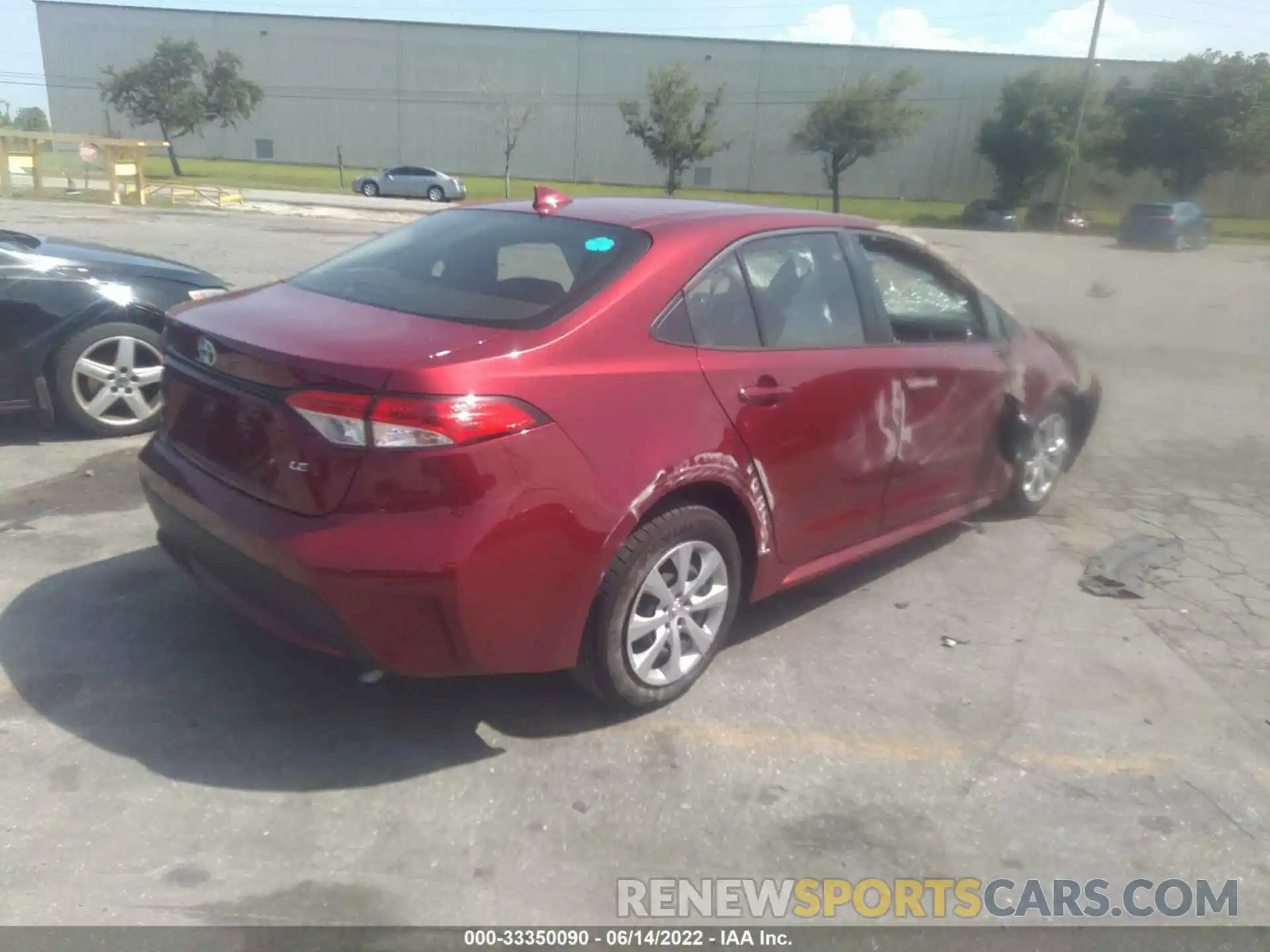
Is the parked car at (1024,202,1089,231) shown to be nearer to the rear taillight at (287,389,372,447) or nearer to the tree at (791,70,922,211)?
the tree at (791,70,922,211)

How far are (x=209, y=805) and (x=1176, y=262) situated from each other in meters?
28.4

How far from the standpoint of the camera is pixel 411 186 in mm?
45812

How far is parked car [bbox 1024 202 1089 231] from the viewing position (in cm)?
3659

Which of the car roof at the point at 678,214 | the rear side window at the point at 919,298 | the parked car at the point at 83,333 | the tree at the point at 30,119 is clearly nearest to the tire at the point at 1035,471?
the rear side window at the point at 919,298

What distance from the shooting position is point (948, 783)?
3.33m

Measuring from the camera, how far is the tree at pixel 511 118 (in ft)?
210

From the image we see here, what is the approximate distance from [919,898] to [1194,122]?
48624 millimetres

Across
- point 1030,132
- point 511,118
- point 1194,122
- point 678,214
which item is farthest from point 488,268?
point 511,118

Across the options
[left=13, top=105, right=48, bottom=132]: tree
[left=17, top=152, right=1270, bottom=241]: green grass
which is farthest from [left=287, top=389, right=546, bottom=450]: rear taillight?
[left=13, top=105, right=48, bottom=132]: tree

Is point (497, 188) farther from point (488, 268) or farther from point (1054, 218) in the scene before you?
point (488, 268)

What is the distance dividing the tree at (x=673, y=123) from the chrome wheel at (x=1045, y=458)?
52403mm

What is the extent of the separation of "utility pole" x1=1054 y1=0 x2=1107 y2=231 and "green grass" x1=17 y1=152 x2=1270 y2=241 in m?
4.81

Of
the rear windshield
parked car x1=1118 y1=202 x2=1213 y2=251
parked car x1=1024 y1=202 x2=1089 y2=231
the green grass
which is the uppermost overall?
the rear windshield

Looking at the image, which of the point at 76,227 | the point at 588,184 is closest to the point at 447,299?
the point at 76,227
